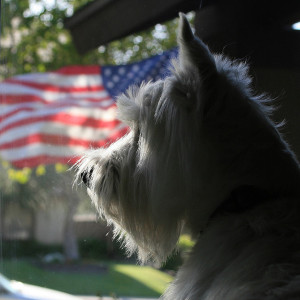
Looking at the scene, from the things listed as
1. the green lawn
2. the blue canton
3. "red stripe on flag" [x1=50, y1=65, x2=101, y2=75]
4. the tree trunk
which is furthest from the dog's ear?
"red stripe on flag" [x1=50, y1=65, x2=101, y2=75]

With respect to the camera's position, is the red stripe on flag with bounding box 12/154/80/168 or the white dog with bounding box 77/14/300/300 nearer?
the white dog with bounding box 77/14/300/300

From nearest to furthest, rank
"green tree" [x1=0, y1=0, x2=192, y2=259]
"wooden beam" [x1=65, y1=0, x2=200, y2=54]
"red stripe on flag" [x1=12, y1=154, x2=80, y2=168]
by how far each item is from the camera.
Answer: "wooden beam" [x1=65, y1=0, x2=200, y2=54] → "green tree" [x1=0, y1=0, x2=192, y2=259] → "red stripe on flag" [x1=12, y1=154, x2=80, y2=168]

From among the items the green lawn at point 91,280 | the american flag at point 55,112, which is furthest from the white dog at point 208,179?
the american flag at point 55,112

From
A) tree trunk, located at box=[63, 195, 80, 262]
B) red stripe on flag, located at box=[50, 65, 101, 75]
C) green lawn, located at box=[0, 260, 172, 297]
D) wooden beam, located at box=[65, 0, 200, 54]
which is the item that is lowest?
green lawn, located at box=[0, 260, 172, 297]

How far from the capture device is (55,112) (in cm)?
255

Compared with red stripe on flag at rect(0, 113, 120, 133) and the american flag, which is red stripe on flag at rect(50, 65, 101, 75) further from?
red stripe on flag at rect(0, 113, 120, 133)

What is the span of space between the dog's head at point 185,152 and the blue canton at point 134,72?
16.9 inches

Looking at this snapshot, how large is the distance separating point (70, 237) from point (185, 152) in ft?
3.49

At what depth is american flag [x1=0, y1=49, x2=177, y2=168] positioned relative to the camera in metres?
2.14

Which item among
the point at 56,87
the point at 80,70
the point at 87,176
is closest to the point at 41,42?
the point at 80,70

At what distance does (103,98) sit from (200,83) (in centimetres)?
147

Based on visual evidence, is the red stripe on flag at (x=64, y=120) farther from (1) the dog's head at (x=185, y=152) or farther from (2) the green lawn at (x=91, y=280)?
(1) the dog's head at (x=185, y=152)

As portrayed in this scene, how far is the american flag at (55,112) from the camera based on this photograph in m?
2.14

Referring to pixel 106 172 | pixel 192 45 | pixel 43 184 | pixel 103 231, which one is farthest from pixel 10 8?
pixel 192 45
